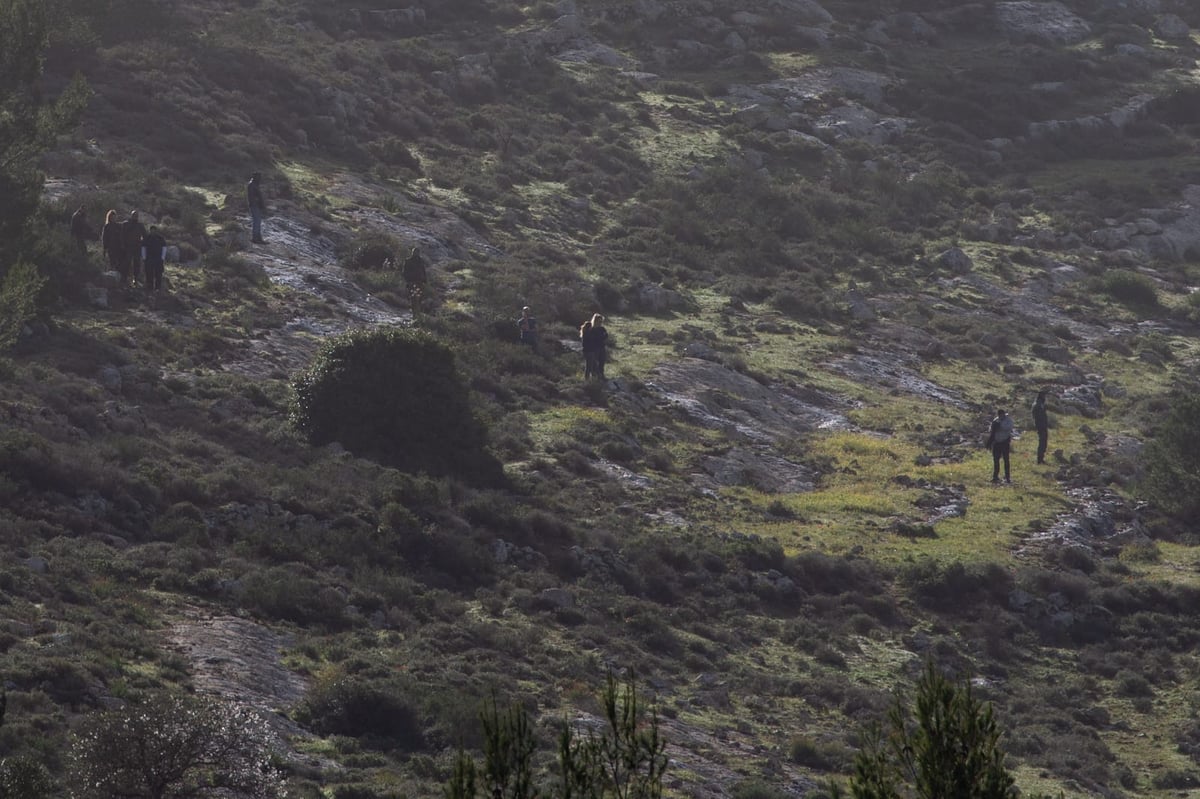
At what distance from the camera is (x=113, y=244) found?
36125mm

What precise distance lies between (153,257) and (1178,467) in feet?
76.2

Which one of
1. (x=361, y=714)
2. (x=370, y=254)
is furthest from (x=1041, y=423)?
(x=361, y=714)

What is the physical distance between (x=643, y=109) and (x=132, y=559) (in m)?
45.1

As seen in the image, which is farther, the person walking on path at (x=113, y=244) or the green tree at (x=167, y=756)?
the person walking on path at (x=113, y=244)

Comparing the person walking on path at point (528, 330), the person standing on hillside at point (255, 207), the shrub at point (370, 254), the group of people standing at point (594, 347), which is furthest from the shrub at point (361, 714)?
the shrub at point (370, 254)

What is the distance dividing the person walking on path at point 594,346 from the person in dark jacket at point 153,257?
9757 mm

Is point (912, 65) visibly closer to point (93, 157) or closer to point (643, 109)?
point (643, 109)

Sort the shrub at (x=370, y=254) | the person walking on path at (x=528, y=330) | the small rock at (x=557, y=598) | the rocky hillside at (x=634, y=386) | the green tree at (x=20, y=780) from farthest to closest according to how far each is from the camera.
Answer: the shrub at (x=370, y=254) → the person walking on path at (x=528, y=330) → the small rock at (x=557, y=598) → the rocky hillside at (x=634, y=386) → the green tree at (x=20, y=780)

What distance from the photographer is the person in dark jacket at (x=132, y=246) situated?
35844mm

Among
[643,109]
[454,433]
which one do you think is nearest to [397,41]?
[643,109]

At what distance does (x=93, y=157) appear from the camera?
43.9m

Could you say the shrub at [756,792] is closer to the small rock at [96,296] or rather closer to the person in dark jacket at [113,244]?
the small rock at [96,296]

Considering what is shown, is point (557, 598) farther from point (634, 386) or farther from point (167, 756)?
point (634, 386)

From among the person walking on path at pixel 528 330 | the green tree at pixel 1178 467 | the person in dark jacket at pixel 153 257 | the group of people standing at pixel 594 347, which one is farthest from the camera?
the person walking on path at pixel 528 330
